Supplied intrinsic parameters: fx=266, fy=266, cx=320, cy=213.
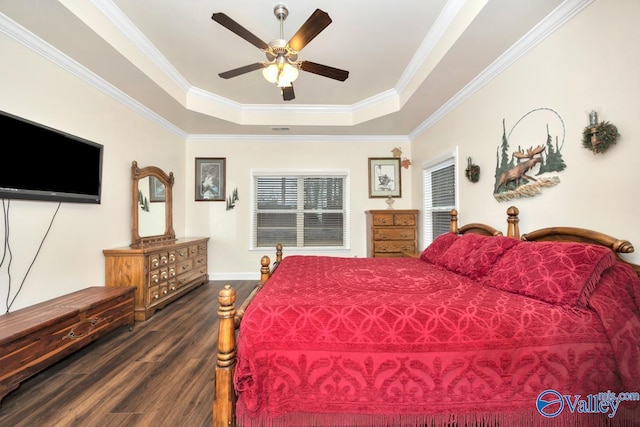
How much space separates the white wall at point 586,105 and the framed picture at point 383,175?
2.25 meters

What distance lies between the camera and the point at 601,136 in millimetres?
1642

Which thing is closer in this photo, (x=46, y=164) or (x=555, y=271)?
(x=555, y=271)

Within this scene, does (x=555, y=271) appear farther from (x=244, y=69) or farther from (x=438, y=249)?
(x=244, y=69)

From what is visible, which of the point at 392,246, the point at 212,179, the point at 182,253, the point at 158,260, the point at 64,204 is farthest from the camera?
the point at 212,179

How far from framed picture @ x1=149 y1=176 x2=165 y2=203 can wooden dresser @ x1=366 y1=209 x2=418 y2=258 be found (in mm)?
3280

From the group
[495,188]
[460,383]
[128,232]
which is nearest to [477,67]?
[495,188]

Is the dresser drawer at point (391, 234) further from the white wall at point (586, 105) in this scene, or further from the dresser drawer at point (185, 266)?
the dresser drawer at point (185, 266)

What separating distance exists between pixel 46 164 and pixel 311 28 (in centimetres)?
248

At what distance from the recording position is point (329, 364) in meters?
1.18

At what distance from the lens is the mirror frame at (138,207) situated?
136 inches

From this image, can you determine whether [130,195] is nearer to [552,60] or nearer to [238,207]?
[238,207]

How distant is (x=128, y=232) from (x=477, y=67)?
4448 millimetres

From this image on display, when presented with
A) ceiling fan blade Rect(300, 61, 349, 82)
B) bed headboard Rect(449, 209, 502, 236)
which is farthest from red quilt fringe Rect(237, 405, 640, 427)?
ceiling fan blade Rect(300, 61, 349, 82)

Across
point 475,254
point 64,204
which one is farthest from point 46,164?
point 475,254
